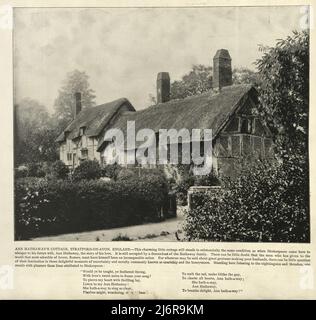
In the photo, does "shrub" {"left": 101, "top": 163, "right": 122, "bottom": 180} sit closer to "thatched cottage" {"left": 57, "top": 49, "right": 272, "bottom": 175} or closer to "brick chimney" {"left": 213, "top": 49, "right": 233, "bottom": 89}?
"thatched cottage" {"left": 57, "top": 49, "right": 272, "bottom": 175}

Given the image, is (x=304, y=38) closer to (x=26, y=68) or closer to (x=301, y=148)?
(x=301, y=148)

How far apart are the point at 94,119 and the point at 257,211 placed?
268 cm

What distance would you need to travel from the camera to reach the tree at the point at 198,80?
17.4 ft

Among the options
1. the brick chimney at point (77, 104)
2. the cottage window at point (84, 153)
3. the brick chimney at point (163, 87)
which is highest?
the brick chimney at point (163, 87)

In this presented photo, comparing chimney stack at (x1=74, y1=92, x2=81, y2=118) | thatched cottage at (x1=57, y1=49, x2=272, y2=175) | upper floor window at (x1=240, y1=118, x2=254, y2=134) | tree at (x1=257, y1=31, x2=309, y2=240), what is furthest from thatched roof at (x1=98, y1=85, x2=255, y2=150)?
chimney stack at (x1=74, y1=92, x2=81, y2=118)

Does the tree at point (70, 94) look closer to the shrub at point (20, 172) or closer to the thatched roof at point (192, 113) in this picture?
the thatched roof at point (192, 113)

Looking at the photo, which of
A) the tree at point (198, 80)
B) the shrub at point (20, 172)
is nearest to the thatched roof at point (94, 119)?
the tree at point (198, 80)

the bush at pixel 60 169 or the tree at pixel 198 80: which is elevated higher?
the tree at pixel 198 80

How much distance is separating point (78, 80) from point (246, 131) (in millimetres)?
2380

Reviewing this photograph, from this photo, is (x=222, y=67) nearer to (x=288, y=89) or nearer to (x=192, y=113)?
(x=288, y=89)

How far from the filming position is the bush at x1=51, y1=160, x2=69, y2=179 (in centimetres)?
532

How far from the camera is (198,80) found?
595cm
